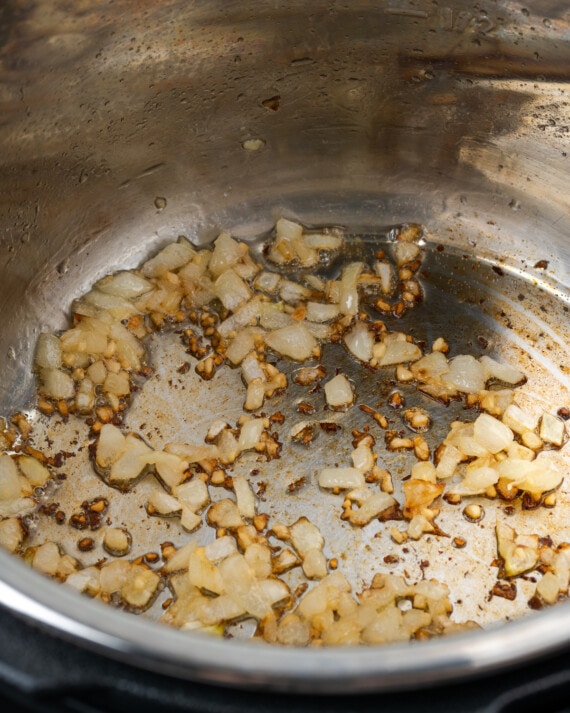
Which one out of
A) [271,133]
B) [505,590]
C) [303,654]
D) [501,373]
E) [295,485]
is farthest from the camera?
[271,133]

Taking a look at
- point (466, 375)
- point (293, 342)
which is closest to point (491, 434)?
point (466, 375)

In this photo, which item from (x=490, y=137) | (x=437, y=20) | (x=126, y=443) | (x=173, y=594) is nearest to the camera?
(x=173, y=594)

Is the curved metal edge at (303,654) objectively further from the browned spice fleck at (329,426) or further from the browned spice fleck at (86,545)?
the browned spice fleck at (329,426)

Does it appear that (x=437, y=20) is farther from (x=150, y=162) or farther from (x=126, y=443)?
(x=126, y=443)

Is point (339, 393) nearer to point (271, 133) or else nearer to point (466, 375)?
point (466, 375)

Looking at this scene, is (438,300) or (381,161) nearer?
(438,300)

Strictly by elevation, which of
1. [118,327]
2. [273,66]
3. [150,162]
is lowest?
[118,327]

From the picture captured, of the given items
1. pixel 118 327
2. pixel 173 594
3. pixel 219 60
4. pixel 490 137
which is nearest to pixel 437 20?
pixel 490 137
